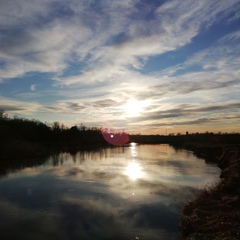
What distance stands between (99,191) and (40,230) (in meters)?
9.84

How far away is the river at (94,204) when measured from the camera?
1484 cm

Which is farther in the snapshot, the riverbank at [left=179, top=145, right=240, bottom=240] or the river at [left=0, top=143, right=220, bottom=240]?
the river at [left=0, top=143, right=220, bottom=240]

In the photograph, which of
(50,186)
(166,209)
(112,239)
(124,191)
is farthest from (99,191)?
(112,239)

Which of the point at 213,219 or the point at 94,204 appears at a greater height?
the point at 213,219

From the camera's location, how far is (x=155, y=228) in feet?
50.5

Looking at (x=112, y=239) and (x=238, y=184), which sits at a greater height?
(x=238, y=184)

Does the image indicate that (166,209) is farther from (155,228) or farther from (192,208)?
(155,228)

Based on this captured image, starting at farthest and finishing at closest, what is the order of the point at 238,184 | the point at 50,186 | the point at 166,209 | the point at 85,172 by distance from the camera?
the point at 85,172 → the point at 50,186 → the point at 238,184 → the point at 166,209

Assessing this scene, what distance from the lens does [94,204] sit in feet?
66.9

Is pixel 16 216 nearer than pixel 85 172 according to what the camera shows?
Yes

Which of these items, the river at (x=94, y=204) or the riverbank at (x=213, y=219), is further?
the river at (x=94, y=204)

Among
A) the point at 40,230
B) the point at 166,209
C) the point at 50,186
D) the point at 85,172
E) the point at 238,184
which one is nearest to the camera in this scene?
the point at 40,230

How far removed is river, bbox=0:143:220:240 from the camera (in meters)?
14.8

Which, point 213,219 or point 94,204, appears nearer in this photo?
point 213,219
